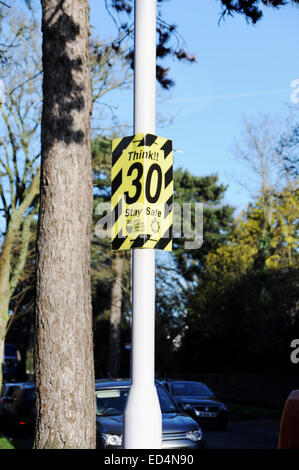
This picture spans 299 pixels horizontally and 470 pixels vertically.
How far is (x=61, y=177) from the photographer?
251 inches

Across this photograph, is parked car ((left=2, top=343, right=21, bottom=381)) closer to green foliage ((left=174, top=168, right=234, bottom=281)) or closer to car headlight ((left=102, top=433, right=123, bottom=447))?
green foliage ((left=174, top=168, right=234, bottom=281))

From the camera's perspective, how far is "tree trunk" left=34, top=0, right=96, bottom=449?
6.00 meters

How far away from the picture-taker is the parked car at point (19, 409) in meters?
20.6

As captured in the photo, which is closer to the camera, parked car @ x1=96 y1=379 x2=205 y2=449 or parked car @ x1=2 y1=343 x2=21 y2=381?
parked car @ x1=96 y1=379 x2=205 y2=449

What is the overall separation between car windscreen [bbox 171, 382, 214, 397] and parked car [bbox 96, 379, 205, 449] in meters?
10.4

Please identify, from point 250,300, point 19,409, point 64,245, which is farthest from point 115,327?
point 64,245

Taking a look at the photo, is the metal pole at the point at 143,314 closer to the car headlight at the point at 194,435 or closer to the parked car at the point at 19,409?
the car headlight at the point at 194,435

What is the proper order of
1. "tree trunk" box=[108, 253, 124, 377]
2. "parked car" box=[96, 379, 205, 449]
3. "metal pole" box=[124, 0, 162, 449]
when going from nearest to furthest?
"metal pole" box=[124, 0, 162, 449] → "parked car" box=[96, 379, 205, 449] → "tree trunk" box=[108, 253, 124, 377]

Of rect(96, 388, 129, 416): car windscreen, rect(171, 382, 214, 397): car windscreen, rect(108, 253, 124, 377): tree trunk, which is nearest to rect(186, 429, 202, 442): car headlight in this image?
rect(96, 388, 129, 416): car windscreen

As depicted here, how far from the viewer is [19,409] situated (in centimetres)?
2105

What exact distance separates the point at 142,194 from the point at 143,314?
837 millimetres

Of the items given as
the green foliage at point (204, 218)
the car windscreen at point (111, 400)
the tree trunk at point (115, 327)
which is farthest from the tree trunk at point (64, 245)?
the green foliage at point (204, 218)

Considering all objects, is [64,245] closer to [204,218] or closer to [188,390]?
[188,390]
